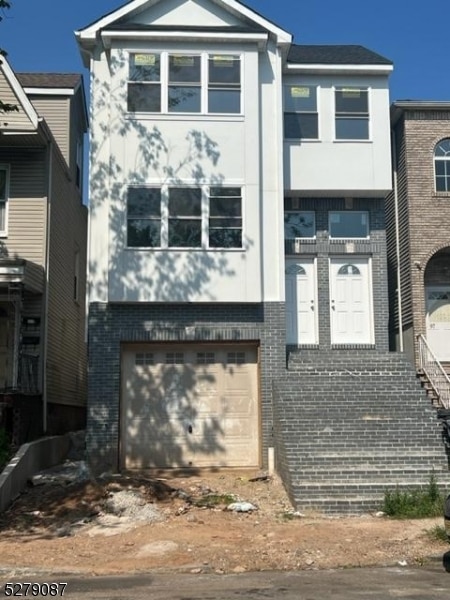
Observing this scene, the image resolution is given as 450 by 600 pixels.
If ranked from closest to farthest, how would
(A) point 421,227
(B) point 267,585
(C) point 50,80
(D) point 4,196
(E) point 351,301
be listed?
(B) point 267,585 < (E) point 351,301 < (D) point 4,196 < (A) point 421,227 < (C) point 50,80

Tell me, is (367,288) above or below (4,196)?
below

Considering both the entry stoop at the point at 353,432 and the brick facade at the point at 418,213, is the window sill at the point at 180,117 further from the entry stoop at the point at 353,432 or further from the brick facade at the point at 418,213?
the entry stoop at the point at 353,432

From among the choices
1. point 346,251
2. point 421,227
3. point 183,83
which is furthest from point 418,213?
point 183,83

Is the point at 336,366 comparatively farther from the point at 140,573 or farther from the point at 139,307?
the point at 140,573

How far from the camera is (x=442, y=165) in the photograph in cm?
1820

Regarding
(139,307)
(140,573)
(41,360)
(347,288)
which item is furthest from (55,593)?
(347,288)

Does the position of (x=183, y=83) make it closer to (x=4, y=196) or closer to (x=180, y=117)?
(x=180, y=117)

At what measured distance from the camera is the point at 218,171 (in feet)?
51.9

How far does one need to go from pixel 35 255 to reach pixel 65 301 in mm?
2974

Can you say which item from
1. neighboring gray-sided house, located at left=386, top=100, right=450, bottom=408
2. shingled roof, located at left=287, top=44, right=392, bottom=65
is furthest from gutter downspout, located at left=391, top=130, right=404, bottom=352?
shingled roof, located at left=287, top=44, right=392, bottom=65

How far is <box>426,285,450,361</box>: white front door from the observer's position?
18.1 m

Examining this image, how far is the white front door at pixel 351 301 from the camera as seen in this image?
667 inches

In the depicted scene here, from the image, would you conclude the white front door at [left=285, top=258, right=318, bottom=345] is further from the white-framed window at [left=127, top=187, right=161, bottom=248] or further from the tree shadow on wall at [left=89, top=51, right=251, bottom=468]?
the white-framed window at [left=127, top=187, right=161, bottom=248]

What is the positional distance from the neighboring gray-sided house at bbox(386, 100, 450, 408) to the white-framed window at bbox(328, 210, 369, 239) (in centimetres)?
121
